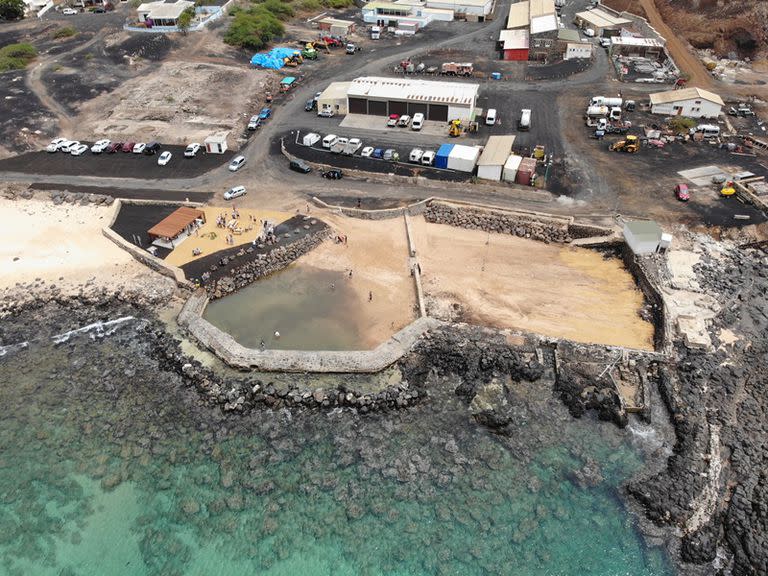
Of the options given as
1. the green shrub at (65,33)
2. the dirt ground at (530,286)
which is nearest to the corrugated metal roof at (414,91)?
the dirt ground at (530,286)

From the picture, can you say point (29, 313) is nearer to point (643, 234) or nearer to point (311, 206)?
point (311, 206)

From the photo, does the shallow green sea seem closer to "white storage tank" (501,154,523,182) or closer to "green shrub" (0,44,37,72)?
"white storage tank" (501,154,523,182)

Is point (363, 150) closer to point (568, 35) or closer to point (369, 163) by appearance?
point (369, 163)

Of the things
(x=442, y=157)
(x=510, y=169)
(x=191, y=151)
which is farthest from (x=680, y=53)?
(x=191, y=151)

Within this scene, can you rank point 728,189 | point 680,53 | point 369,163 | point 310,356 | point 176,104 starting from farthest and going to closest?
point 680,53 → point 176,104 → point 369,163 → point 728,189 → point 310,356

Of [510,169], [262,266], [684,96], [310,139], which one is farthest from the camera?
[684,96]
